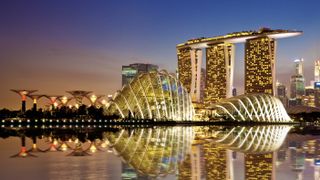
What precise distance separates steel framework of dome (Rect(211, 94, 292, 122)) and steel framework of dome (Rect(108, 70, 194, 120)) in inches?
857

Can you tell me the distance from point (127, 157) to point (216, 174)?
27.6 ft

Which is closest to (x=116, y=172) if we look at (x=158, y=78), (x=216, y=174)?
(x=216, y=174)

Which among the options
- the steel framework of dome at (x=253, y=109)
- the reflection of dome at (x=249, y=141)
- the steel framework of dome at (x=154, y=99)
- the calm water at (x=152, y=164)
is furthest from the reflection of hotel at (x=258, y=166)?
the steel framework of dome at (x=253, y=109)

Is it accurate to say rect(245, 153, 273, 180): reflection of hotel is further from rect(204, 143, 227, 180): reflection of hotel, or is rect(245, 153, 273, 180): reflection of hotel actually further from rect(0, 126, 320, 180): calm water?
rect(204, 143, 227, 180): reflection of hotel

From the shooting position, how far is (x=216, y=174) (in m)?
20.4

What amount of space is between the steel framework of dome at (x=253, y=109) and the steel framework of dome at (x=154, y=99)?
21.8m

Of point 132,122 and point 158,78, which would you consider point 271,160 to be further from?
point 158,78

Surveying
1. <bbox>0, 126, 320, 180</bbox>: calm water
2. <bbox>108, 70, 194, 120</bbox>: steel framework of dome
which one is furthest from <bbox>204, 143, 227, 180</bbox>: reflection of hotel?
<bbox>108, 70, 194, 120</bbox>: steel framework of dome

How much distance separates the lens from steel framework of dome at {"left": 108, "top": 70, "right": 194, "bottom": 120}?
4119 inches

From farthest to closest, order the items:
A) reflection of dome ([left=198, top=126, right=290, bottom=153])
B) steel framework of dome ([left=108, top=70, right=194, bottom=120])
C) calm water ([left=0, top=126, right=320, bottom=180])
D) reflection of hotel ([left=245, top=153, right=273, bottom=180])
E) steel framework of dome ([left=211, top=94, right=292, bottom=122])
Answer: steel framework of dome ([left=211, top=94, right=292, bottom=122])
steel framework of dome ([left=108, top=70, right=194, bottom=120])
reflection of dome ([left=198, top=126, right=290, bottom=153])
calm water ([left=0, top=126, right=320, bottom=180])
reflection of hotel ([left=245, top=153, right=273, bottom=180])

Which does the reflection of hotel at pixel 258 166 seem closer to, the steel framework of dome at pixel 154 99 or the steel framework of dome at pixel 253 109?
the steel framework of dome at pixel 154 99

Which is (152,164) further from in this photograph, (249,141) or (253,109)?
(253,109)

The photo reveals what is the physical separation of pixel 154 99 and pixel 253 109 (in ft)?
108

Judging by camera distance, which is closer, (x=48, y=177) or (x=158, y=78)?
(x=48, y=177)
